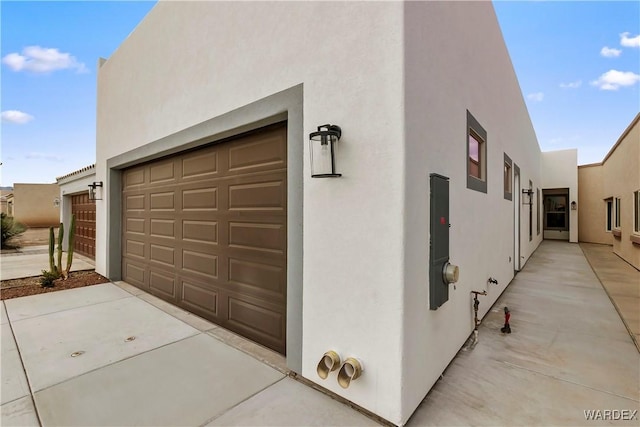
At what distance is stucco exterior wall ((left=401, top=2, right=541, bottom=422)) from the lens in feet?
6.40

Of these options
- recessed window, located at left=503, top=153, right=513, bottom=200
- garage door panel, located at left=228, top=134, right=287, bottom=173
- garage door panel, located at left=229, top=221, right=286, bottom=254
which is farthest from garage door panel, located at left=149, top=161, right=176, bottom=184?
recessed window, located at left=503, top=153, right=513, bottom=200

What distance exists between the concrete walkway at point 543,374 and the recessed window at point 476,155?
1.85 meters

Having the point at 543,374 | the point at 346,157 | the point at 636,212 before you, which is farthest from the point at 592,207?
the point at 346,157

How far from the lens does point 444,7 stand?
8.45 ft

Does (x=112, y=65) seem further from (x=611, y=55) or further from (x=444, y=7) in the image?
(x=611, y=55)

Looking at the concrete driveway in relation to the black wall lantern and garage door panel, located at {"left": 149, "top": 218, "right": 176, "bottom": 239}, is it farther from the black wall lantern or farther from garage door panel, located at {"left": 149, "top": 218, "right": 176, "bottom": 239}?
the black wall lantern

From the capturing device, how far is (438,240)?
2.31 m

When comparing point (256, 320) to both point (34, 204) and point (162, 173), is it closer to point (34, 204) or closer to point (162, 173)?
point (162, 173)

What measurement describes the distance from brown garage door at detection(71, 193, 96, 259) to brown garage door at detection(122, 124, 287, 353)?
445 centimetres

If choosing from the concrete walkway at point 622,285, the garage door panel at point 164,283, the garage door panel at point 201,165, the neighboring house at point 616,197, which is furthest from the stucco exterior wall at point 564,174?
the garage door panel at point 164,283

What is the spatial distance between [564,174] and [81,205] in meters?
21.5

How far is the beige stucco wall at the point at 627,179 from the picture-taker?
784cm

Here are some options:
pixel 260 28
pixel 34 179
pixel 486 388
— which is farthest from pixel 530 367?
pixel 34 179

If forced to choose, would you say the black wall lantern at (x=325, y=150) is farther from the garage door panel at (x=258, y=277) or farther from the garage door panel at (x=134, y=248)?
the garage door panel at (x=134, y=248)
